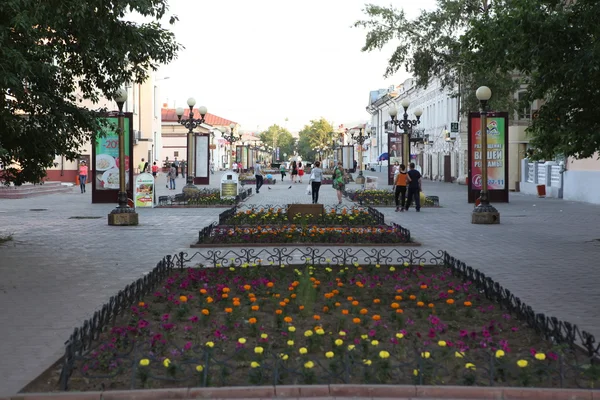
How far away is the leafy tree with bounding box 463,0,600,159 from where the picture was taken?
1343cm

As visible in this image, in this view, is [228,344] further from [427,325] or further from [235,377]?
[427,325]

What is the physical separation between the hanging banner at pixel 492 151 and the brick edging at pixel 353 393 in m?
23.4

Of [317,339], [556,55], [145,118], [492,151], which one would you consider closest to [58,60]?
[556,55]

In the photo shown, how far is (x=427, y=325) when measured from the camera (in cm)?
789

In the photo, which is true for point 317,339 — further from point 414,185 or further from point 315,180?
point 315,180

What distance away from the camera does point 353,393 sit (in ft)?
18.5

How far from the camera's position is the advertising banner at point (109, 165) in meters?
27.5

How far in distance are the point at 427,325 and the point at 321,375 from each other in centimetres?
212

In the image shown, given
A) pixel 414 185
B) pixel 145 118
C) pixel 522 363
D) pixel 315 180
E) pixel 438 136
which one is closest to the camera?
pixel 522 363

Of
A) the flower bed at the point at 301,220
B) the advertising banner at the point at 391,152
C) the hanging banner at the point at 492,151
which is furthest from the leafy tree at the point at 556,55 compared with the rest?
the advertising banner at the point at 391,152

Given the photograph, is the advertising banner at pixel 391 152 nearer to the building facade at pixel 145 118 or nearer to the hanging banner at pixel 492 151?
the hanging banner at pixel 492 151

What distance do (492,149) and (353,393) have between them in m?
25.0

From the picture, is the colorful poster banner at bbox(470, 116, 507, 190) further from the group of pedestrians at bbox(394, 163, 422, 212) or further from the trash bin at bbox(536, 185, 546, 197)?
the trash bin at bbox(536, 185, 546, 197)

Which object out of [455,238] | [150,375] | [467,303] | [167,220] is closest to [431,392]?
[150,375]
